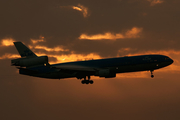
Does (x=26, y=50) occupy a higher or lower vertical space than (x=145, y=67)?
higher

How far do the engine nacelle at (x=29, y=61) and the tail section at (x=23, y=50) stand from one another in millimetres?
4375

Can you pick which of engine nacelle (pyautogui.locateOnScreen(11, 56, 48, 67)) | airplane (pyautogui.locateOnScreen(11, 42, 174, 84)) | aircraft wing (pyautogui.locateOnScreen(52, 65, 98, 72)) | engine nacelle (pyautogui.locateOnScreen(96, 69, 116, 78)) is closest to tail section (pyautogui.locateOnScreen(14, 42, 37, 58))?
airplane (pyautogui.locateOnScreen(11, 42, 174, 84))

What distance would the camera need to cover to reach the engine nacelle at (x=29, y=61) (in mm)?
73406

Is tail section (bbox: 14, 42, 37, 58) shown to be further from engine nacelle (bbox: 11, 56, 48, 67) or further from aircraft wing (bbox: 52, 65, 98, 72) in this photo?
aircraft wing (bbox: 52, 65, 98, 72)

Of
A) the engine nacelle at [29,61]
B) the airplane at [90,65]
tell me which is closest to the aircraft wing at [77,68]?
the airplane at [90,65]

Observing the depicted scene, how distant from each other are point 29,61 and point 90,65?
15951 mm

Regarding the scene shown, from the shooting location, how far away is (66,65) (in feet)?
261

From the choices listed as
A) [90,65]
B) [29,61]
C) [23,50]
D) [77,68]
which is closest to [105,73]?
[90,65]

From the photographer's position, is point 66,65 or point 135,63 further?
point 66,65

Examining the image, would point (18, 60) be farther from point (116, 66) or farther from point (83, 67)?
point (116, 66)

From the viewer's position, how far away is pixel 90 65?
7725 centimetres

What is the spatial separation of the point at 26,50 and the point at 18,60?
6.27 m

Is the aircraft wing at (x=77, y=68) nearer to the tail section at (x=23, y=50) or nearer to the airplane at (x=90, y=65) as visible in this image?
the airplane at (x=90, y=65)

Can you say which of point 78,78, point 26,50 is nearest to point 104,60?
point 78,78
